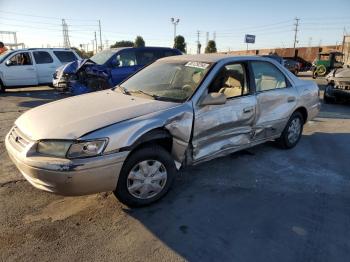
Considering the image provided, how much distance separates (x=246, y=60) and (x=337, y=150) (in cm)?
242

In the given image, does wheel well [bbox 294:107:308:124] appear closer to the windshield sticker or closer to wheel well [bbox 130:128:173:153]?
the windshield sticker

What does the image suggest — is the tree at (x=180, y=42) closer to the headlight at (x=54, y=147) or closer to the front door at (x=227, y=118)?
the front door at (x=227, y=118)

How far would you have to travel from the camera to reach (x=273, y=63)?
517 cm

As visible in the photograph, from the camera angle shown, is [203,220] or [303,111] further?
[303,111]

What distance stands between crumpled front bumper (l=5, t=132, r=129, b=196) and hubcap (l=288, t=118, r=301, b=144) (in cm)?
337

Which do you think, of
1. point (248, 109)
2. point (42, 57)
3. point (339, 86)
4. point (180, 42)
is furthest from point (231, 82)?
point (180, 42)

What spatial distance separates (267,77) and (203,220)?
2.61 metres

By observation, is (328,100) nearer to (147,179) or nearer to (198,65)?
(198,65)

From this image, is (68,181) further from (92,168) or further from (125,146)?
(125,146)

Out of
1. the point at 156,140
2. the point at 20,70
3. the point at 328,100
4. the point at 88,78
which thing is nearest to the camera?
the point at 156,140

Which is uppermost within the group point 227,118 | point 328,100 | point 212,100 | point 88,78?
point 212,100

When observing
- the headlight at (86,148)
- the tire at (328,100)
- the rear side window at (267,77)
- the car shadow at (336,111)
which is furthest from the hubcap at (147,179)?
the tire at (328,100)

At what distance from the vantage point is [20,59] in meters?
13.3

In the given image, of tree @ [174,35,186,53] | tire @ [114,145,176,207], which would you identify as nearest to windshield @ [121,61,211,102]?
tire @ [114,145,176,207]
